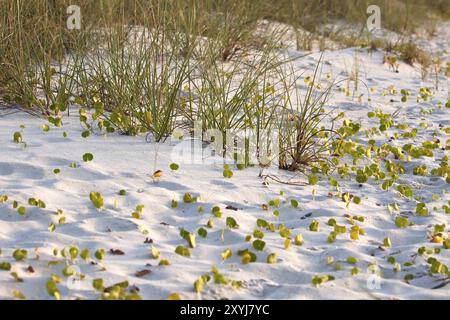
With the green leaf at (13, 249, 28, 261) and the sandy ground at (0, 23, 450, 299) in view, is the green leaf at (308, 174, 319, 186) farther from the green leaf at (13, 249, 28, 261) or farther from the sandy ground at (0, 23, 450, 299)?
the green leaf at (13, 249, 28, 261)

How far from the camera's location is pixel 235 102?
15.8 feet

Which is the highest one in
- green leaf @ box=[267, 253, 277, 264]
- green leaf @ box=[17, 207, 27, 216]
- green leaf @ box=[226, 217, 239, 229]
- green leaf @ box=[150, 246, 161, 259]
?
green leaf @ box=[17, 207, 27, 216]

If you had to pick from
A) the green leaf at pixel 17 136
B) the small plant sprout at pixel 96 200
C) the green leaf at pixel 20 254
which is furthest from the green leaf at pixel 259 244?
the green leaf at pixel 17 136

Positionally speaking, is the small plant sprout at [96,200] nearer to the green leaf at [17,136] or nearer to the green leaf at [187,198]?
the green leaf at [187,198]

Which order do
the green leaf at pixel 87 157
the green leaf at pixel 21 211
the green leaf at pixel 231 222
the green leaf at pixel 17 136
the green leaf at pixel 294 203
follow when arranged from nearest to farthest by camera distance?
1. the green leaf at pixel 21 211
2. the green leaf at pixel 231 222
3. the green leaf at pixel 294 203
4. the green leaf at pixel 87 157
5. the green leaf at pixel 17 136

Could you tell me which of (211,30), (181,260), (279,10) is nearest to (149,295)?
(181,260)

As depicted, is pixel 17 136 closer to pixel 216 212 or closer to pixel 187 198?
pixel 187 198

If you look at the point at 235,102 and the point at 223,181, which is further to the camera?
the point at 235,102

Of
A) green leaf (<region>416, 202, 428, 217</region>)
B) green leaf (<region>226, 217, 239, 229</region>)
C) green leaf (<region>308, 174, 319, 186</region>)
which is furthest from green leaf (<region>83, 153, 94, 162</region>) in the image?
green leaf (<region>416, 202, 428, 217</region>)

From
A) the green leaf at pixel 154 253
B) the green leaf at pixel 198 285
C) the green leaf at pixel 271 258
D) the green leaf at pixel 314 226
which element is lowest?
the green leaf at pixel 198 285

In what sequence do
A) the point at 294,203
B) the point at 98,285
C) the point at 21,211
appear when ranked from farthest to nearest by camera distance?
the point at 294,203 < the point at 21,211 < the point at 98,285

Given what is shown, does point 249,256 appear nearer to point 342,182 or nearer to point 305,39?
point 342,182

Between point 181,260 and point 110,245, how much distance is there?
349 mm

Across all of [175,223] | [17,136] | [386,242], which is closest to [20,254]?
[175,223]
